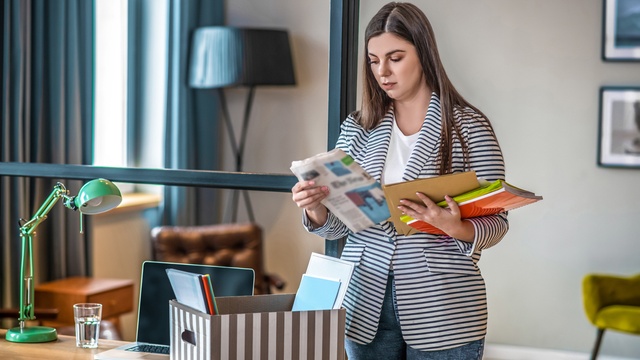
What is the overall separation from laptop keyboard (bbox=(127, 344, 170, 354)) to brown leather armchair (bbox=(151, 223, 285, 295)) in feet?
5.98

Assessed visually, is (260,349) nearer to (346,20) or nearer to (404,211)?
(404,211)

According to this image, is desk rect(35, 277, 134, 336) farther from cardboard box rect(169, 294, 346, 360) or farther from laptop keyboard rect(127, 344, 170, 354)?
cardboard box rect(169, 294, 346, 360)

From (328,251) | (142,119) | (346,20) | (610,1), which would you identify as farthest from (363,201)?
(142,119)

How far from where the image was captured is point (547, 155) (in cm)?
370

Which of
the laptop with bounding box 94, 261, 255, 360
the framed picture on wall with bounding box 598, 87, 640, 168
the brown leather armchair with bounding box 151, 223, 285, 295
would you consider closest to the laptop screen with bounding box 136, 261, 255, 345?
the laptop with bounding box 94, 261, 255, 360

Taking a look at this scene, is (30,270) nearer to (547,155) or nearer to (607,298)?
(547,155)

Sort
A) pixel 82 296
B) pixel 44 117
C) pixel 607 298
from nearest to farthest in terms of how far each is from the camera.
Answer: pixel 82 296, pixel 44 117, pixel 607 298

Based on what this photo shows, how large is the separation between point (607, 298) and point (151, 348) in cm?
249

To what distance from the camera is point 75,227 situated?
362 centimetres

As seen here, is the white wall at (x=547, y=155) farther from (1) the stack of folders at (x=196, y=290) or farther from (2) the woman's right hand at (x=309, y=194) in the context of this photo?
(1) the stack of folders at (x=196, y=290)

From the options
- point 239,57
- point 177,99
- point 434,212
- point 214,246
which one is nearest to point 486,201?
point 434,212

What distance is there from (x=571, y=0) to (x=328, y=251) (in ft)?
7.31

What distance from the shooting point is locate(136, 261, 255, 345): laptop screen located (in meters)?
1.74

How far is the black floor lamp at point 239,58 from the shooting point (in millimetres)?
4051
